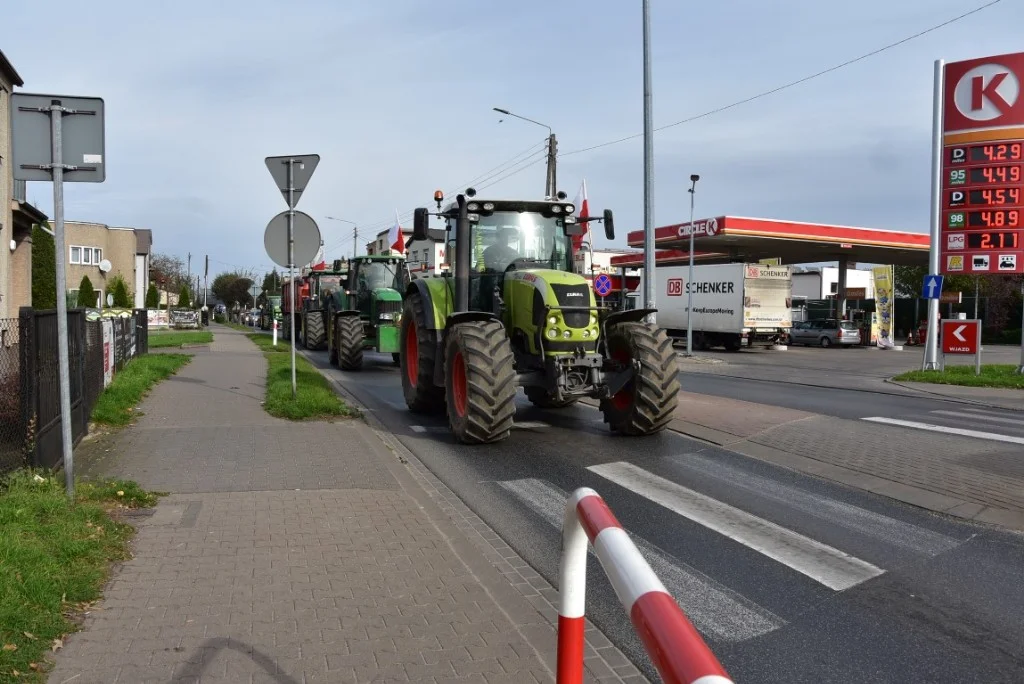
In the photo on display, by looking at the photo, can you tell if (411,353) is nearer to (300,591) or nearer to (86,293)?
(300,591)

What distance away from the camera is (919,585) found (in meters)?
4.75

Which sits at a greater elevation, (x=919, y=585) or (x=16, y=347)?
(x=16, y=347)

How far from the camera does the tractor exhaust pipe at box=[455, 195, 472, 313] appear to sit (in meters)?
9.97

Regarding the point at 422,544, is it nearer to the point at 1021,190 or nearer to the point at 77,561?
the point at 77,561

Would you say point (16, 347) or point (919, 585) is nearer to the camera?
point (919, 585)

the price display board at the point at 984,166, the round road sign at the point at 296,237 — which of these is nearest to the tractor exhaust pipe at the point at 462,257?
the round road sign at the point at 296,237

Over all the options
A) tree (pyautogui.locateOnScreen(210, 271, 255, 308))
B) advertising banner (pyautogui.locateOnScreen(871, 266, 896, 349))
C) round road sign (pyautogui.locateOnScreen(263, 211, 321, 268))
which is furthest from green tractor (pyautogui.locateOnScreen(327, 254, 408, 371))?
tree (pyautogui.locateOnScreen(210, 271, 255, 308))

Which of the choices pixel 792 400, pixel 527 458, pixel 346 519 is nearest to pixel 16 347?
pixel 346 519

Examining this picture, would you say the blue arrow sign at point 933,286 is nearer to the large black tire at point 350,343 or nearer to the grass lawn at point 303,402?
the large black tire at point 350,343

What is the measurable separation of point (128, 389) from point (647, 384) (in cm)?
757

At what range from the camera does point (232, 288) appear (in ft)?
392

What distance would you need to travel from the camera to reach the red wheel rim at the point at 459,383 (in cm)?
927

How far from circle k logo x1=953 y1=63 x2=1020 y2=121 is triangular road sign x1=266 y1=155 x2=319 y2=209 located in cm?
1642

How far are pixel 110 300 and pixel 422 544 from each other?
4548 cm
